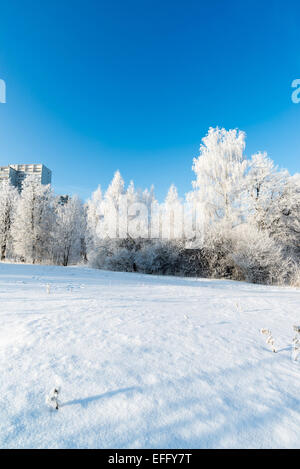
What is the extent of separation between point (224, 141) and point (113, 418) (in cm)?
2017

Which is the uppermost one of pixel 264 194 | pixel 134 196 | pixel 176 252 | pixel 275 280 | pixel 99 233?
pixel 134 196

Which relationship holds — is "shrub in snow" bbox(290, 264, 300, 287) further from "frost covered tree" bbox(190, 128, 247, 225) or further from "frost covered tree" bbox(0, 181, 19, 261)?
"frost covered tree" bbox(0, 181, 19, 261)

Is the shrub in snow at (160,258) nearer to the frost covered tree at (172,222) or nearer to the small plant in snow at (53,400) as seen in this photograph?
the frost covered tree at (172,222)

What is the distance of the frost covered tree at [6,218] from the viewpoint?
1964cm

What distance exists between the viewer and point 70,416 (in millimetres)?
1249

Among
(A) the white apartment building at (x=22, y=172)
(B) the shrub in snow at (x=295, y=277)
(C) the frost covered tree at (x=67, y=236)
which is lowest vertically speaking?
(B) the shrub in snow at (x=295, y=277)

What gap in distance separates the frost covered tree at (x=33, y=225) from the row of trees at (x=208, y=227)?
0.27 feet

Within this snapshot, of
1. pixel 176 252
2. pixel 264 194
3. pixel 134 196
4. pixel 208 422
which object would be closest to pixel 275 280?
pixel 176 252

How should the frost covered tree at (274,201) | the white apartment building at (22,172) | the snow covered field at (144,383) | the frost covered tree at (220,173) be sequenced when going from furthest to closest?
the white apartment building at (22,172), the frost covered tree at (220,173), the frost covered tree at (274,201), the snow covered field at (144,383)

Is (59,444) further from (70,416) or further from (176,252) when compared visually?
(176,252)

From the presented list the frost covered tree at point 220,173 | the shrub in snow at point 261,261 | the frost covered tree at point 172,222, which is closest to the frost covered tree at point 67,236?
the frost covered tree at point 172,222

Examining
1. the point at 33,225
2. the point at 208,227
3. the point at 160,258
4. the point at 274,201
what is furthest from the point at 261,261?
the point at 33,225

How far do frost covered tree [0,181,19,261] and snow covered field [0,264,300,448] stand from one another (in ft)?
66.8

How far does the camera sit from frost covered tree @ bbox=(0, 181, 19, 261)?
1964 cm
